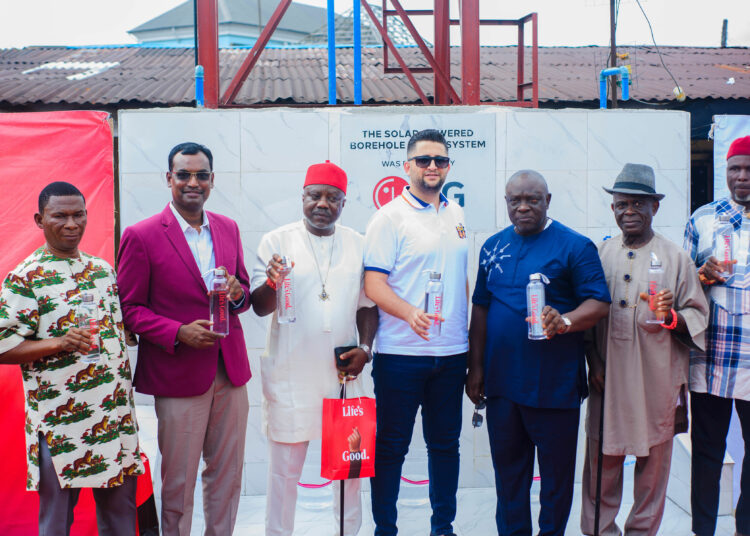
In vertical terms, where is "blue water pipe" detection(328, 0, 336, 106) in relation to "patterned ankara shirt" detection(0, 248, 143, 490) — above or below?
above

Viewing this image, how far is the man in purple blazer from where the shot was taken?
3.34 metres

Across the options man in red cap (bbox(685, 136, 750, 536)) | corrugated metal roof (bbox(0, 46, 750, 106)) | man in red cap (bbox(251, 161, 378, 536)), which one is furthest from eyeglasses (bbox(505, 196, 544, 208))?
corrugated metal roof (bbox(0, 46, 750, 106))

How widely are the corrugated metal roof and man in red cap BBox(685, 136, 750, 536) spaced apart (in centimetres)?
554

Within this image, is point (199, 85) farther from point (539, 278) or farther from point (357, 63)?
point (539, 278)

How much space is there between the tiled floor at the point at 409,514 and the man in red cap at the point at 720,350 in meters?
0.50

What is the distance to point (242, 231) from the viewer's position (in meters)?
4.79

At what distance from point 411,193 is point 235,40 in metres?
25.8

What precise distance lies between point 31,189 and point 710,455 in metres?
4.30

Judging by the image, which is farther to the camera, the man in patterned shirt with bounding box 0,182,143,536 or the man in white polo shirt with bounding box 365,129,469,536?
the man in white polo shirt with bounding box 365,129,469,536

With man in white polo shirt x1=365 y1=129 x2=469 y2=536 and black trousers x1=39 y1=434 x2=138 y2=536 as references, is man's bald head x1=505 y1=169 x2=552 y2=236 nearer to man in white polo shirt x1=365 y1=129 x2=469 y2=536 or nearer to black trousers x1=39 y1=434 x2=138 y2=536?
man in white polo shirt x1=365 y1=129 x2=469 y2=536

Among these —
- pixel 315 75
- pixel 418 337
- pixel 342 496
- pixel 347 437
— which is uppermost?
pixel 315 75

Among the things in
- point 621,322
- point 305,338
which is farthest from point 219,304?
point 621,322

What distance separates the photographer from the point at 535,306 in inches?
132

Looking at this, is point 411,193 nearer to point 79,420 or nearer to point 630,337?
point 630,337
